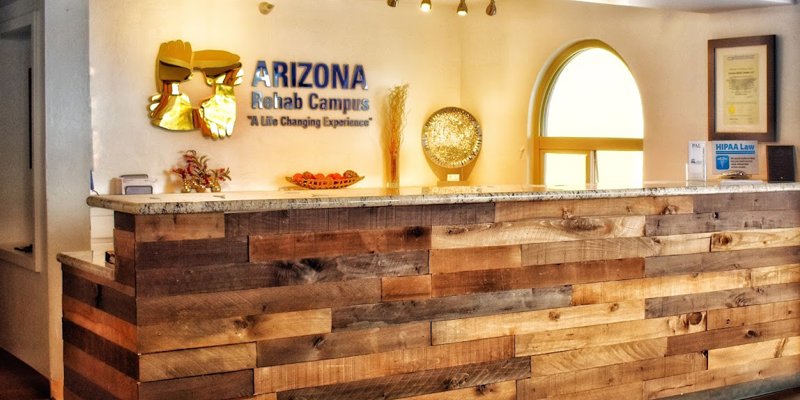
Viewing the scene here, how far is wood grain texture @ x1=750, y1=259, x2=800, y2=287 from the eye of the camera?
16.9ft

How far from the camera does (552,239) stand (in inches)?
174

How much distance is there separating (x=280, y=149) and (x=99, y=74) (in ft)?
5.23

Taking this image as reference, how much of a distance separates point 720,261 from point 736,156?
0.96 m

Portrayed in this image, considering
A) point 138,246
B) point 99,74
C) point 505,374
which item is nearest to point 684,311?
point 505,374

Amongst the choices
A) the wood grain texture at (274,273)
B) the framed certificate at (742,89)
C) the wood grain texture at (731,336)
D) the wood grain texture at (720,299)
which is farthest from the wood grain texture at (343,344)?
the framed certificate at (742,89)

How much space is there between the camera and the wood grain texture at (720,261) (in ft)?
15.6

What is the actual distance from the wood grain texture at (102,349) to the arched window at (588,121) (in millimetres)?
4325

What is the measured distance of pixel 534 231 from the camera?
436cm

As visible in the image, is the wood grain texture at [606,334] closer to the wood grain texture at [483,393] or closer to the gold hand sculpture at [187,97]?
the wood grain texture at [483,393]

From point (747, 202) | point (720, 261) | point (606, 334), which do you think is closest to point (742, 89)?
point (747, 202)

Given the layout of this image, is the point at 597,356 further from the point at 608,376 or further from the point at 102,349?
the point at 102,349

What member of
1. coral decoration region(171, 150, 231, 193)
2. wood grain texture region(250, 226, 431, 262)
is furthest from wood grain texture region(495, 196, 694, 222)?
coral decoration region(171, 150, 231, 193)

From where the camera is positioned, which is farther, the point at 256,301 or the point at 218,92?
the point at 218,92

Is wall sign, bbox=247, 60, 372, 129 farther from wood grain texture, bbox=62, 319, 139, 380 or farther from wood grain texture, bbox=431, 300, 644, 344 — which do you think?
wood grain texture, bbox=431, 300, 644, 344
